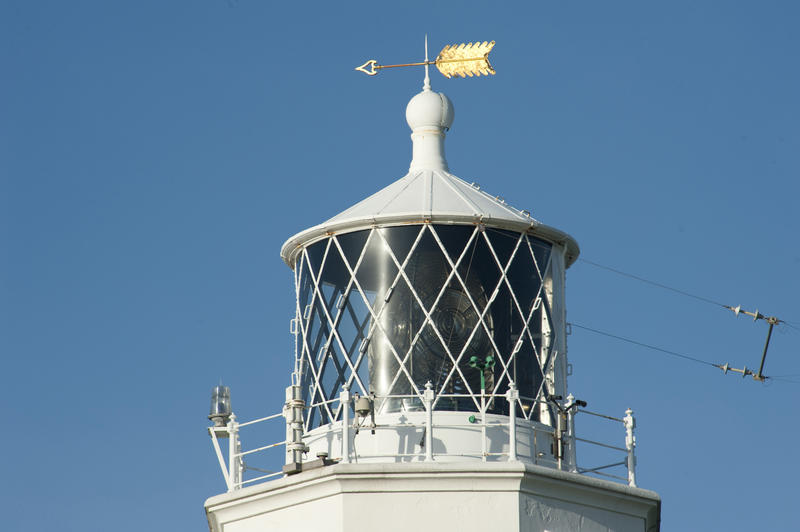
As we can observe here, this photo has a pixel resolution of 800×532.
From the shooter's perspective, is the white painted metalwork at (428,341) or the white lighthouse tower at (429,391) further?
the white painted metalwork at (428,341)

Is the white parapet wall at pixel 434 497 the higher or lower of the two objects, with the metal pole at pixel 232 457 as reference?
lower

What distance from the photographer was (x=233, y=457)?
2102 cm

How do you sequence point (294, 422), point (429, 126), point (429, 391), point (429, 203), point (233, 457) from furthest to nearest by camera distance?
point (429, 126)
point (429, 203)
point (233, 457)
point (294, 422)
point (429, 391)

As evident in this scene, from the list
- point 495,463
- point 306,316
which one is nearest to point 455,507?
point 495,463

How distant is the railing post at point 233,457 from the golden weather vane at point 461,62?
526 centimetres

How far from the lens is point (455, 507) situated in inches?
781

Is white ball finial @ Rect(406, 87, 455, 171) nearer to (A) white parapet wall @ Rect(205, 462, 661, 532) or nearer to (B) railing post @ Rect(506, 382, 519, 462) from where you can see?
(B) railing post @ Rect(506, 382, 519, 462)

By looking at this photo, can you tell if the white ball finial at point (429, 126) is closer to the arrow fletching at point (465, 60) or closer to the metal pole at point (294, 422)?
the arrow fletching at point (465, 60)

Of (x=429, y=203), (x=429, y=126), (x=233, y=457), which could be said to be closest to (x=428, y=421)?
(x=233, y=457)

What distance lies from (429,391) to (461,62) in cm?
522

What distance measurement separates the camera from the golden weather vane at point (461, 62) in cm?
2269

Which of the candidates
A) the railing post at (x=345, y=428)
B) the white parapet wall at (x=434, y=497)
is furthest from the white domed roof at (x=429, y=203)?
the white parapet wall at (x=434, y=497)

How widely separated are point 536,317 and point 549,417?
4.21 ft

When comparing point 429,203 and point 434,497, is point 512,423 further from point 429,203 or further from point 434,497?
point 429,203
